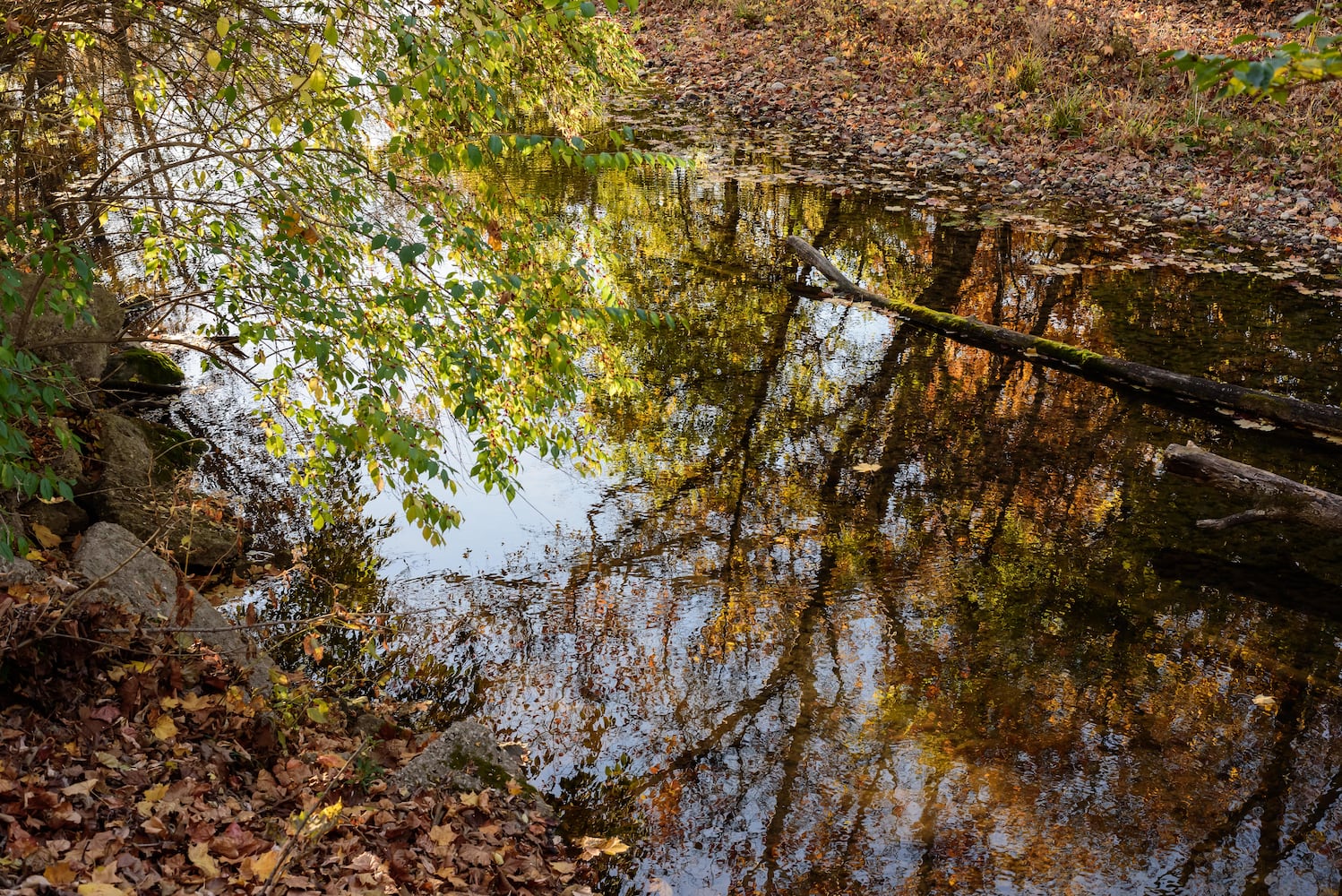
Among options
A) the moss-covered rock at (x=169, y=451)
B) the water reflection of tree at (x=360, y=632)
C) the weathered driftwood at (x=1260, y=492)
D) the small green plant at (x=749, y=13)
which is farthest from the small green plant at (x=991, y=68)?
the moss-covered rock at (x=169, y=451)

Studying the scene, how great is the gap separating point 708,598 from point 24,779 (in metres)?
3.85

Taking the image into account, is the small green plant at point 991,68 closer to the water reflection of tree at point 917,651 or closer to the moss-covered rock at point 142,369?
the water reflection of tree at point 917,651

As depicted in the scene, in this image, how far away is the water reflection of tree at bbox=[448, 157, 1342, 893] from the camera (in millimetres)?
4414

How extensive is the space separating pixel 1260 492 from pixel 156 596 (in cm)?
732

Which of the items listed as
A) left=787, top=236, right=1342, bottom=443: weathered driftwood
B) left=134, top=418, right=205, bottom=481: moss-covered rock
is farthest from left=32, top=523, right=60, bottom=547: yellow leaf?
left=787, top=236, right=1342, bottom=443: weathered driftwood

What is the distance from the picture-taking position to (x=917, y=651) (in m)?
5.67

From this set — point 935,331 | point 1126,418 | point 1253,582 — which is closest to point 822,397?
point 935,331

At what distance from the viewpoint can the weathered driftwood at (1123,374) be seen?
8.04 m

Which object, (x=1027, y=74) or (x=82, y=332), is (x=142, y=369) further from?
(x=1027, y=74)

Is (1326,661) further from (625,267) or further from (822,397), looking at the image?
(625,267)

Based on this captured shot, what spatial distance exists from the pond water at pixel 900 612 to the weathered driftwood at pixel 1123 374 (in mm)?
196

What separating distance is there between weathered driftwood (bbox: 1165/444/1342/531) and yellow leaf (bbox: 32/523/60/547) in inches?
300

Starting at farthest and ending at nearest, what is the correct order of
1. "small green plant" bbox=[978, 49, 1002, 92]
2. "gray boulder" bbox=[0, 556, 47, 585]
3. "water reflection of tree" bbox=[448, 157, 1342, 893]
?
"small green plant" bbox=[978, 49, 1002, 92]
"water reflection of tree" bbox=[448, 157, 1342, 893]
"gray boulder" bbox=[0, 556, 47, 585]

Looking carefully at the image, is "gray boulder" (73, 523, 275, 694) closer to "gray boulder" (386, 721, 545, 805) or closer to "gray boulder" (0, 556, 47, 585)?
"gray boulder" (0, 556, 47, 585)
